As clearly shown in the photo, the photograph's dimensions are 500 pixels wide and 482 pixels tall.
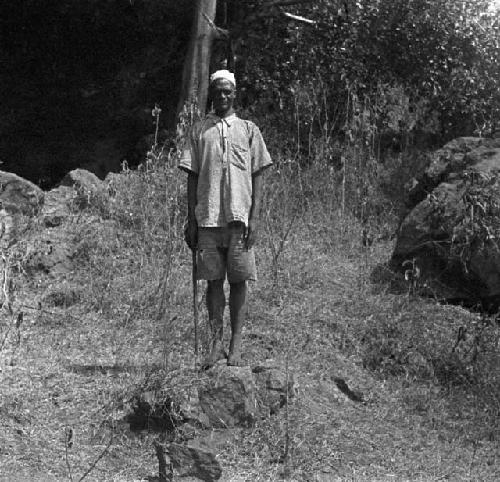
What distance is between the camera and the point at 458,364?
23.3 ft

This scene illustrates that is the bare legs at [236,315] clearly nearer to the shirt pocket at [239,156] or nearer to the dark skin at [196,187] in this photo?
the dark skin at [196,187]

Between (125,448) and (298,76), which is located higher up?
(298,76)

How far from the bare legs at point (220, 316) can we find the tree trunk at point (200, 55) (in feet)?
16.8

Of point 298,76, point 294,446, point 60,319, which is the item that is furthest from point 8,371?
point 298,76

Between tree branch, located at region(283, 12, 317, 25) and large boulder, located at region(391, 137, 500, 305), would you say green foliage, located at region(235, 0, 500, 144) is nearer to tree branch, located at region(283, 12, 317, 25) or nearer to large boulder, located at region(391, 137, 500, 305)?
tree branch, located at region(283, 12, 317, 25)

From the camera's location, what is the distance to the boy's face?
235 inches

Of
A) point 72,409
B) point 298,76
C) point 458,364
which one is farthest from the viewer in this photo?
point 298,76

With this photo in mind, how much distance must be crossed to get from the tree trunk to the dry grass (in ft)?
5.53

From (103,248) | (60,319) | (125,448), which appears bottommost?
(125,448)

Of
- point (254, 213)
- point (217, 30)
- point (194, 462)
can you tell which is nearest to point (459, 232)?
point (254, 213)

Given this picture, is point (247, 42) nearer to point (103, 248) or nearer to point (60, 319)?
point (103, 248)

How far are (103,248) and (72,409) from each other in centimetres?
280

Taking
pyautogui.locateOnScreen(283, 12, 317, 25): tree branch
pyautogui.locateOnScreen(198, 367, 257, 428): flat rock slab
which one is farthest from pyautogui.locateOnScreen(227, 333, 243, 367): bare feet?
pyautogui.locateOnScreen(283, 12, 317, 25): tree branch

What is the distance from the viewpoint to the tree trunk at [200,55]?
36.0 feet
